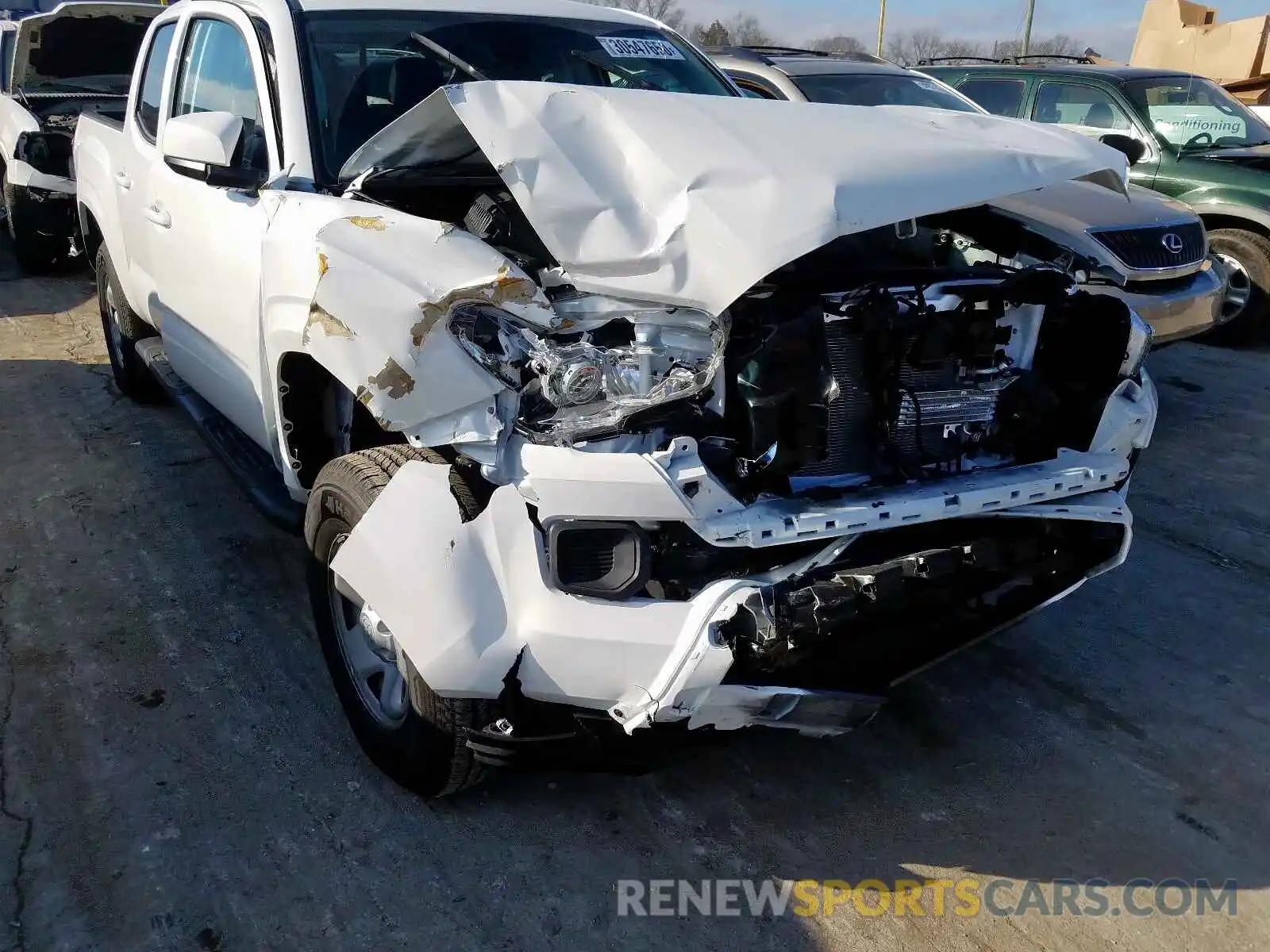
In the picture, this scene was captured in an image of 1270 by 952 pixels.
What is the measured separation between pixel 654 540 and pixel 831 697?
0.57 metres

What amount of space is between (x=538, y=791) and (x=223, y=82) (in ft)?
8.96

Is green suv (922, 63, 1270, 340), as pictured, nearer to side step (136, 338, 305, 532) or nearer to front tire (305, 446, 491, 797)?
side step (136, 338, 305, 532)

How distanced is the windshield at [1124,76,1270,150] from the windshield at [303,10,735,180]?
5202mm

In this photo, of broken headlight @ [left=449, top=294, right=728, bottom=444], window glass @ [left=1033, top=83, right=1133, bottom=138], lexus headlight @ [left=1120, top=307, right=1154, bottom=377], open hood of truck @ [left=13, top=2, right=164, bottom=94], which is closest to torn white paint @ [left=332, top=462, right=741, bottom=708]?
broken headlight @ [left=449, top=294, right=728, bottom=444]

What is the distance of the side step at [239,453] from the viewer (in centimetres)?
338

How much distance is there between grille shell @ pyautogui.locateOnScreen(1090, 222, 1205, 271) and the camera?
5.55m

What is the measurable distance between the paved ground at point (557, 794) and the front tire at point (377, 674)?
0.54 ft

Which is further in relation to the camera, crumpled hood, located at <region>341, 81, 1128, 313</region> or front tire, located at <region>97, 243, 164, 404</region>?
front tire, located at <region>97, 243, 164, 404</region>

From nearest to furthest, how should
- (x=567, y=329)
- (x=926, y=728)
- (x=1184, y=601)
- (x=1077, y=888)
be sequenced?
(x=567, y=329)
(x=1077, y=888)
(x=926, y=728)
(x=1184, y=601)

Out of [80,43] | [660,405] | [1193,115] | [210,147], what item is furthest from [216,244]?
[1193,115]

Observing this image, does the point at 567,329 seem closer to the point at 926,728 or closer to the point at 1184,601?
the point at 926,728

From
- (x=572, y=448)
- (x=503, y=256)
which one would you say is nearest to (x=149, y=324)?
(x=503, y=256)

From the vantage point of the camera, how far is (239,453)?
12.5 ft

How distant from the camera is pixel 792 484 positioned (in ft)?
7.97
